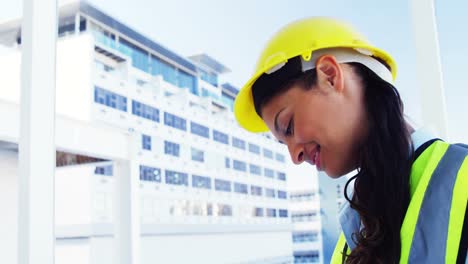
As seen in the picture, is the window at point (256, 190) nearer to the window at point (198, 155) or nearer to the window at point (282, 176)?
the window at point (282, 176)

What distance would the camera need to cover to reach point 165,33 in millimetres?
6273

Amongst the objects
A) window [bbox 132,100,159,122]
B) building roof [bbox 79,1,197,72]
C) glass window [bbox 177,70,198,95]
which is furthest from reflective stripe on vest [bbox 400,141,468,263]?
window [bbox 132,100,159,122]

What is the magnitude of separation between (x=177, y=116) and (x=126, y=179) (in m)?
3.37

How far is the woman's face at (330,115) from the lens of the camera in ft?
2.19

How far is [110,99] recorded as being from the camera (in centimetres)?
689

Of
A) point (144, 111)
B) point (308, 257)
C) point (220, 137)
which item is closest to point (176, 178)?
point (220, 137)

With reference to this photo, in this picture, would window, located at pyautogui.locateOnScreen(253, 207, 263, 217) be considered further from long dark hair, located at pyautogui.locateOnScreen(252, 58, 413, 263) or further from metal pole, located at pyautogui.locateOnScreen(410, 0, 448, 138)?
long dark hair, located at pyautogui.locateOnScreen(252, 58, 413, 263)

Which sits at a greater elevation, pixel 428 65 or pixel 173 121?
pixel 173 121

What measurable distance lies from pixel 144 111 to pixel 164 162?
3.16 ft

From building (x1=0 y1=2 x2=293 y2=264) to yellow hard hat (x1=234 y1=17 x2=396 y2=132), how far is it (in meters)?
3.89

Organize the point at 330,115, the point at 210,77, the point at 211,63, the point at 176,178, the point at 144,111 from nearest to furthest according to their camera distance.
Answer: the point at 330,115 → the point at 211,63 → the point at 210,77 → the point at 144,111 → the point at 176,178

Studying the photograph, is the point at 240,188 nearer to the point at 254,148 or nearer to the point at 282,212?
the point at 254,148

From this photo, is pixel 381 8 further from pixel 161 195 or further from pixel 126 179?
pixel 161 195

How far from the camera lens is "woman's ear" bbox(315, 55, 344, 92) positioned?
66cm
